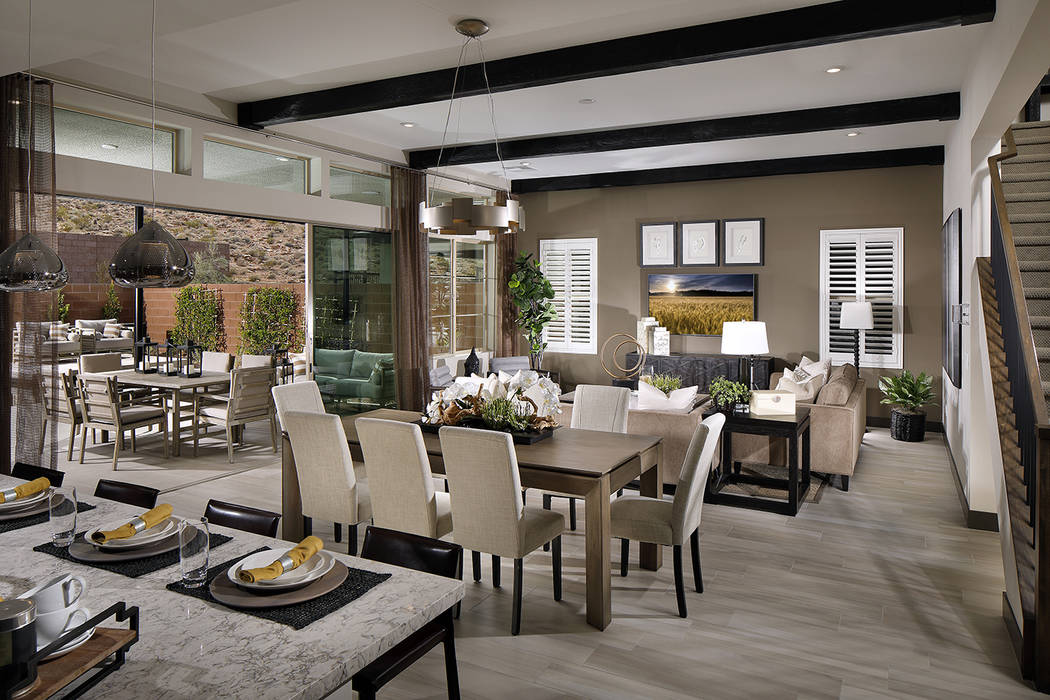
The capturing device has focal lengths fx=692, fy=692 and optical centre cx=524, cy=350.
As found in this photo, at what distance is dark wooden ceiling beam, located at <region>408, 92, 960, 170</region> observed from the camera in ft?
17.9

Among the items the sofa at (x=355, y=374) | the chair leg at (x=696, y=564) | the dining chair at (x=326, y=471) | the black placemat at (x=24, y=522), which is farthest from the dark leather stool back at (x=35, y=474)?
the sofa at (x=355, y=374)

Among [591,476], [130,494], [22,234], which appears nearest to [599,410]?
[591,476]

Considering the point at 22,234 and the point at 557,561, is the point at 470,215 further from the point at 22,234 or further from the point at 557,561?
the point at 22,234

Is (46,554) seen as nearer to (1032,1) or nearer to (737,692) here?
(737,692)

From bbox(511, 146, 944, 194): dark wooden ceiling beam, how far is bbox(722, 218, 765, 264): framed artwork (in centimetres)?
56

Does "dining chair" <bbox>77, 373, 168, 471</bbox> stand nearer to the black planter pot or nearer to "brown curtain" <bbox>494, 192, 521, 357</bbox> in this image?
"brown curtain" <bbox>494, 192, 521, 357</bbox>

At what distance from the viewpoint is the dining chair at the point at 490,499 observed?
2941 millimetres

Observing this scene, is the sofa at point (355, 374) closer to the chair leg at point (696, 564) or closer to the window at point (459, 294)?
the window at point (459, 294)

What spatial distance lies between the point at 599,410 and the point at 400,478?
1600 millimetres

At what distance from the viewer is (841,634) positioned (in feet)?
9.89

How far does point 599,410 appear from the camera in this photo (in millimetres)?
4418

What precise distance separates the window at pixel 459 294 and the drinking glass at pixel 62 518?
228 inches

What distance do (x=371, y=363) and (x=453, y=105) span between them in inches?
111

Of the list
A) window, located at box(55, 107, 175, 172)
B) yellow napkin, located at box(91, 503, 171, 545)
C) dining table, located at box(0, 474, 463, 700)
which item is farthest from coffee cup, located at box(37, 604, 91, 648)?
window, located at box(55, 107, 175, 172)
